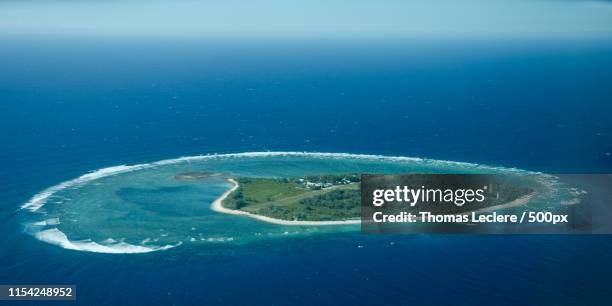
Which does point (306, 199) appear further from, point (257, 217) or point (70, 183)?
point (70, 183)

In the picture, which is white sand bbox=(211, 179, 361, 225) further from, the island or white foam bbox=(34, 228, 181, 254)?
white foam bbox=(34, 228, 181, 254)

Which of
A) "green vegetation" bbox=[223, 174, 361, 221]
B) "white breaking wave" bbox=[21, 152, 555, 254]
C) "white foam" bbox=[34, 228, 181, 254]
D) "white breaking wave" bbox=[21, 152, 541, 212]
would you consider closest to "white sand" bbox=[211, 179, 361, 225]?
"green vegetation" bbox=[223, 174, 361, 221]

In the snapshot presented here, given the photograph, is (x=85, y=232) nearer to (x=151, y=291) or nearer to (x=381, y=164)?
(x=151, y=291)

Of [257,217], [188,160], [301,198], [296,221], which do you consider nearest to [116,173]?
[188,160]

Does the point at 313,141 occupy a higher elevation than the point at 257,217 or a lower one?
higher

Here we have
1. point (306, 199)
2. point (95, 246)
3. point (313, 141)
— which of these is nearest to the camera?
point (95, 246)

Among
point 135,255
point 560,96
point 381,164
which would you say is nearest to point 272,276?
point 135,255
